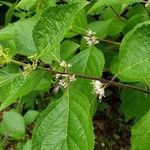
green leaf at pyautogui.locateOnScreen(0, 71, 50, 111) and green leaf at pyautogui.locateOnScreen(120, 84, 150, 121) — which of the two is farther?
green leaf at pyautogui.locateOnScreen(120, 84, 150, 121)

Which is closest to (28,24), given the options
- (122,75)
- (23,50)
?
(23,50)

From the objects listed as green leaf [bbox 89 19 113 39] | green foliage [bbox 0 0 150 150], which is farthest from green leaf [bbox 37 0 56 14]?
green leaf [bbox 89 19 113 39]

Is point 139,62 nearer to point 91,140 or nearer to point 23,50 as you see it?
point 91,140

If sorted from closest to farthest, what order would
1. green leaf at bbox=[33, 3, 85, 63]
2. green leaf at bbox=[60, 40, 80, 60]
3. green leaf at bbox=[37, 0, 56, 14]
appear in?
green leaf at bbox=[33, 3, 85, 63] → green leaf at bbox=[37, 0, 56, 14] → green leaf at bbox=[60, 40, 80, 60]

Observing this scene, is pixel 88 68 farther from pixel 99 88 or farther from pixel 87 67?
pixel 99 88

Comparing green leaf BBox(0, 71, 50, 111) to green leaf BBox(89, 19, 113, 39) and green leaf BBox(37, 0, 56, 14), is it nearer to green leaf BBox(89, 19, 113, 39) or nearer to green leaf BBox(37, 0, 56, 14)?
green leaf BBox(37, 0, 56, 14)

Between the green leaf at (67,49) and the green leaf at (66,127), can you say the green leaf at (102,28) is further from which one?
the green leaf at (66,127)
